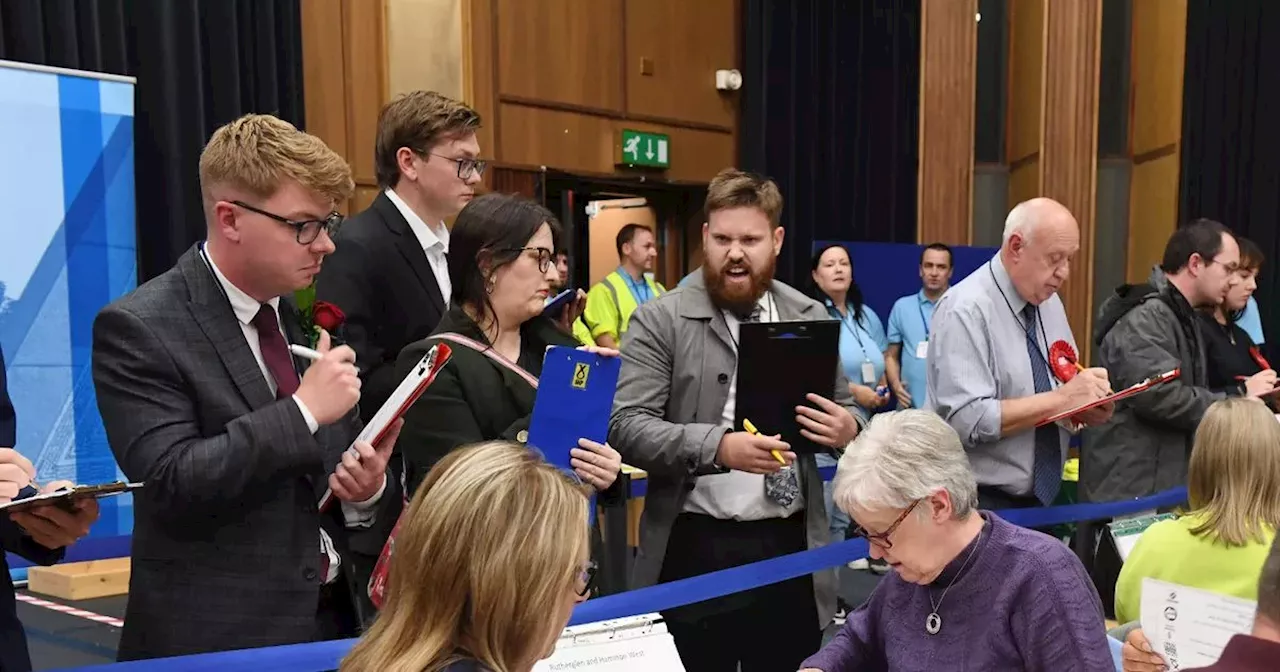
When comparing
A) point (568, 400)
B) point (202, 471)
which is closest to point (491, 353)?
point (568, 400)

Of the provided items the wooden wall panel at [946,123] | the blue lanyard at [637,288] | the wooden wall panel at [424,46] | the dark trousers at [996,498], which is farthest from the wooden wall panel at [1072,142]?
the dark trousers at [996,498]

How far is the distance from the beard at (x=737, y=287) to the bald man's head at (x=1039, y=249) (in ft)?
2.54

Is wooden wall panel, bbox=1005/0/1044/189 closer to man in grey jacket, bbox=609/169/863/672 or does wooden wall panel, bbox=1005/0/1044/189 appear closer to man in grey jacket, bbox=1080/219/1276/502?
man in grey jacket, bbox=1080/219/1276/502

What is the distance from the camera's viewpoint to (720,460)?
7.51ft

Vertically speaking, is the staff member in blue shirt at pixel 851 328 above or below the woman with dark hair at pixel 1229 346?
below

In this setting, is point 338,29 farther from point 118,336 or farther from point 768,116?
point 118,336

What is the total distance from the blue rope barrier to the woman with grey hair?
553 mm

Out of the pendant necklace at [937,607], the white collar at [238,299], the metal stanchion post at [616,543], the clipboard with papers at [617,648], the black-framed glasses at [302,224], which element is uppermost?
the black-framed glasses at [302,224]

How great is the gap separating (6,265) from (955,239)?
6.44 meters

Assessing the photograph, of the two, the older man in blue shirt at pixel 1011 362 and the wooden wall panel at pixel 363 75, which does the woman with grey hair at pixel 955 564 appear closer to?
the older man in blue shirt at pixel 1011 362

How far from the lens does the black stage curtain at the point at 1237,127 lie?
689 cm

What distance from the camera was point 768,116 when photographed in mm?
7961

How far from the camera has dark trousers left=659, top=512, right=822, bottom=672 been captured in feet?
7.87

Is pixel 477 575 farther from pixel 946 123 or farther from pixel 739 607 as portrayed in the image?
pixel 946 123
